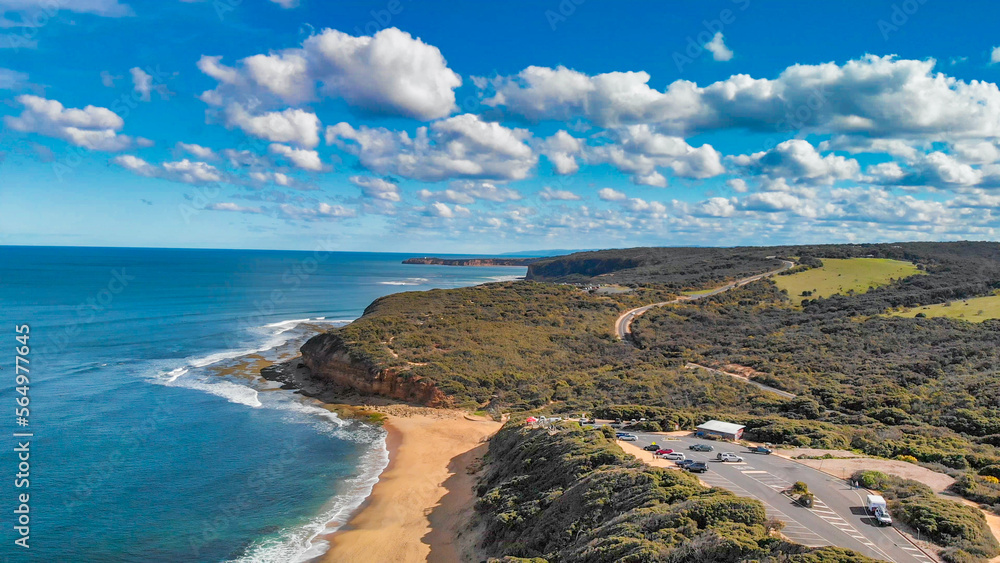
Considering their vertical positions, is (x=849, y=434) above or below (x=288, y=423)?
above

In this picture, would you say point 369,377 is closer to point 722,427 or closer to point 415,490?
point 415,490

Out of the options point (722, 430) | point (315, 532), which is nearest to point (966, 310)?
point (722, 430)

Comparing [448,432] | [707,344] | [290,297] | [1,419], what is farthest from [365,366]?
[290,297]

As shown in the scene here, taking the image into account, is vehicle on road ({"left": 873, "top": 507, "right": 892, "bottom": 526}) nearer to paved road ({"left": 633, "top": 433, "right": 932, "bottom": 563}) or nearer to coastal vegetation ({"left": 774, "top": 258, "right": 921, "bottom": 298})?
paved road ({"left": 633, "top": 433, "right": 932, "bottom": 563})

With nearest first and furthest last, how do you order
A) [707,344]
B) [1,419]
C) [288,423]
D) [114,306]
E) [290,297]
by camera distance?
[1,419] < [288,423] < [707,344] < [114,306] < [290,297]

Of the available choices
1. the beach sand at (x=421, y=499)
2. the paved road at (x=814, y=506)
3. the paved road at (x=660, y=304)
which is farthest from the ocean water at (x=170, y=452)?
the paved road at (x=660, y=304)

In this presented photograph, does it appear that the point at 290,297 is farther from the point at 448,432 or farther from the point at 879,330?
the point at 879,330

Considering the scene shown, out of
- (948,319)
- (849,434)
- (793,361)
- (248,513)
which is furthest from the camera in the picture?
(948,319)

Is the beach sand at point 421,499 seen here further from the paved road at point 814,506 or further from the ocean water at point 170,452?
the paved road at point 814,506

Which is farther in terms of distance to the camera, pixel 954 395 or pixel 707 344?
pixel 707 344
